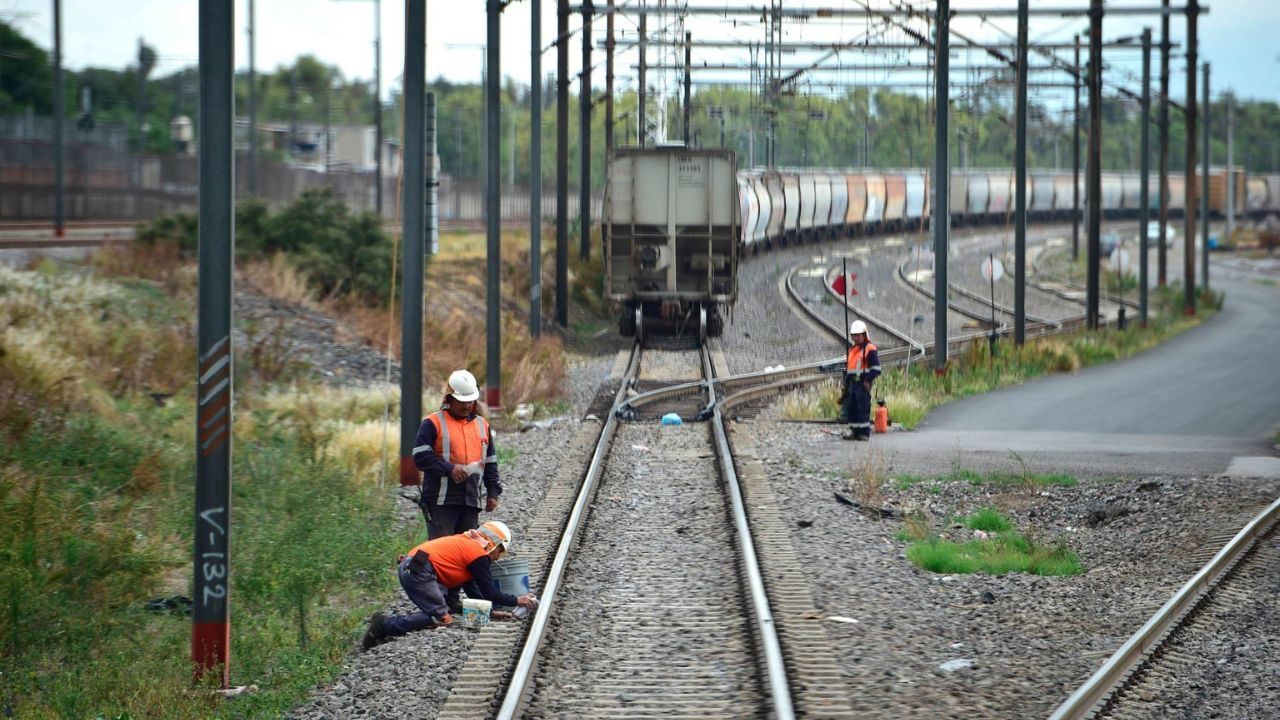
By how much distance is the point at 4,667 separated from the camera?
927 centimetres

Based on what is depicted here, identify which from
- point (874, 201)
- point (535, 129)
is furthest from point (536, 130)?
point (874, 201)

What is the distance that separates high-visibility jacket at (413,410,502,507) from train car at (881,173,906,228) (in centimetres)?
5557

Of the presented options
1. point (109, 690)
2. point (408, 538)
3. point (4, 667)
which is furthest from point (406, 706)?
point (408, 538)

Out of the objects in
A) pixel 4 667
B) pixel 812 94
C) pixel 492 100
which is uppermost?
pixel 812 94

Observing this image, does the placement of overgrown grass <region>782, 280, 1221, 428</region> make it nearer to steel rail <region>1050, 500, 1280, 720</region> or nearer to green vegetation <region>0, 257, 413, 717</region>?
green vegetation <region>0, 257, 413, 717</region>

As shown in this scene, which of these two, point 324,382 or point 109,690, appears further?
point 324,382

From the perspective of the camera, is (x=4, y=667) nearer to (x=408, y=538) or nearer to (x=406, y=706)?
(x=406, y=706)

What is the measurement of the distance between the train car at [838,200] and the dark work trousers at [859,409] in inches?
1519

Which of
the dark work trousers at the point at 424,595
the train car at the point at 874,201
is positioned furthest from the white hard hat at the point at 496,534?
the train car at the point at 874,201

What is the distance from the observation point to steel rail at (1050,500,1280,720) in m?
7.75

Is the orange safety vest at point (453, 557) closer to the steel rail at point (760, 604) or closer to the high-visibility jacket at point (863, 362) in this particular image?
the steel rail at point (760, 604)

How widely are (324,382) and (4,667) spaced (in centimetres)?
1327

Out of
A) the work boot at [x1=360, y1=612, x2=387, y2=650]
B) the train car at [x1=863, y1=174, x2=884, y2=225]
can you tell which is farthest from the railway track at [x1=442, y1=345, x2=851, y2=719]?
the train car at [x1=863, y1=174, x2=884, y2=225]

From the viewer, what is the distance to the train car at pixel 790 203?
52.1 meters
